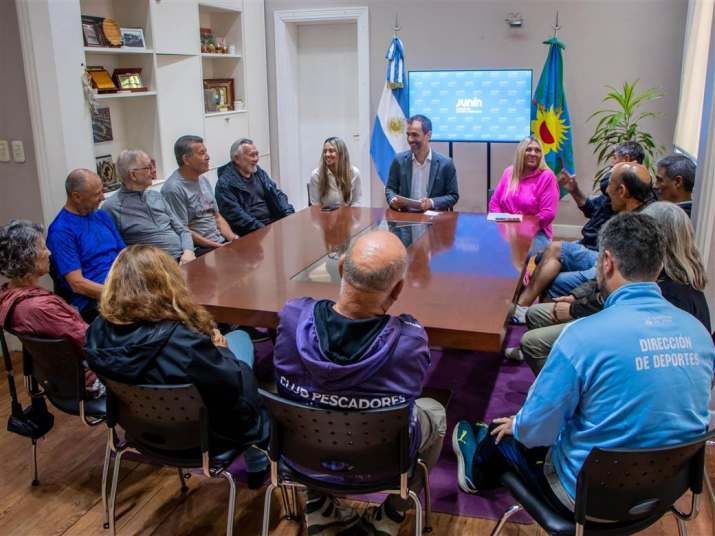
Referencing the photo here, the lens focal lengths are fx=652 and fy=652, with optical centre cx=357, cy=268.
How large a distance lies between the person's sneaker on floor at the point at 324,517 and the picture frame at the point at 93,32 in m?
3.43

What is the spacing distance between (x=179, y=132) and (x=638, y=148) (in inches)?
133

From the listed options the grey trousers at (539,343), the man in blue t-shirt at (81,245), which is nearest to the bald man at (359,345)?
the grey trousers at (539,343)

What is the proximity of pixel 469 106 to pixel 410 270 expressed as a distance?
11.0ft

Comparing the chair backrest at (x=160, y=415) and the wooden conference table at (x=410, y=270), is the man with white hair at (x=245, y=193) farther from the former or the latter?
the chair backrest at (x=160, y=415)

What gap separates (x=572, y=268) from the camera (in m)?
3.58

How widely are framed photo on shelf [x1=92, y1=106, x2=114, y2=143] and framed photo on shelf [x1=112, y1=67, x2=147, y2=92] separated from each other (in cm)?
21

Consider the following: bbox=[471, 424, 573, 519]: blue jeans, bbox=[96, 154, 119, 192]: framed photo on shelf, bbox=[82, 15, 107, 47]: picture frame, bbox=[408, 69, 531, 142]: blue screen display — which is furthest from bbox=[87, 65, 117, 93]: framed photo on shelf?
bbox=[471, 424, 573, 519]: blue jeans

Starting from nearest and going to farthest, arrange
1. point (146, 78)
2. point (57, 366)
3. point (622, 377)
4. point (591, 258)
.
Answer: point (622, 377)
point (57, 366)
point (591, 258)
point (146, 78)

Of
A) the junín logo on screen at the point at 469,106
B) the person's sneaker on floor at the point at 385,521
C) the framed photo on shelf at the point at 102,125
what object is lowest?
the person's sneaker on floor at the point at 385,521

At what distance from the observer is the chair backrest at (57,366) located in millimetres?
2152

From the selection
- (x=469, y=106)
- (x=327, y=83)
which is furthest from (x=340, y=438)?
(x=327, y=83)

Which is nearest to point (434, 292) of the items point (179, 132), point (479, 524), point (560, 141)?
point (479, 524)

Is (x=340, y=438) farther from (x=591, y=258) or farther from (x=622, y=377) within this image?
(x=591, y=258)

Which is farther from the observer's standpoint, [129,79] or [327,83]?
[327,83]
